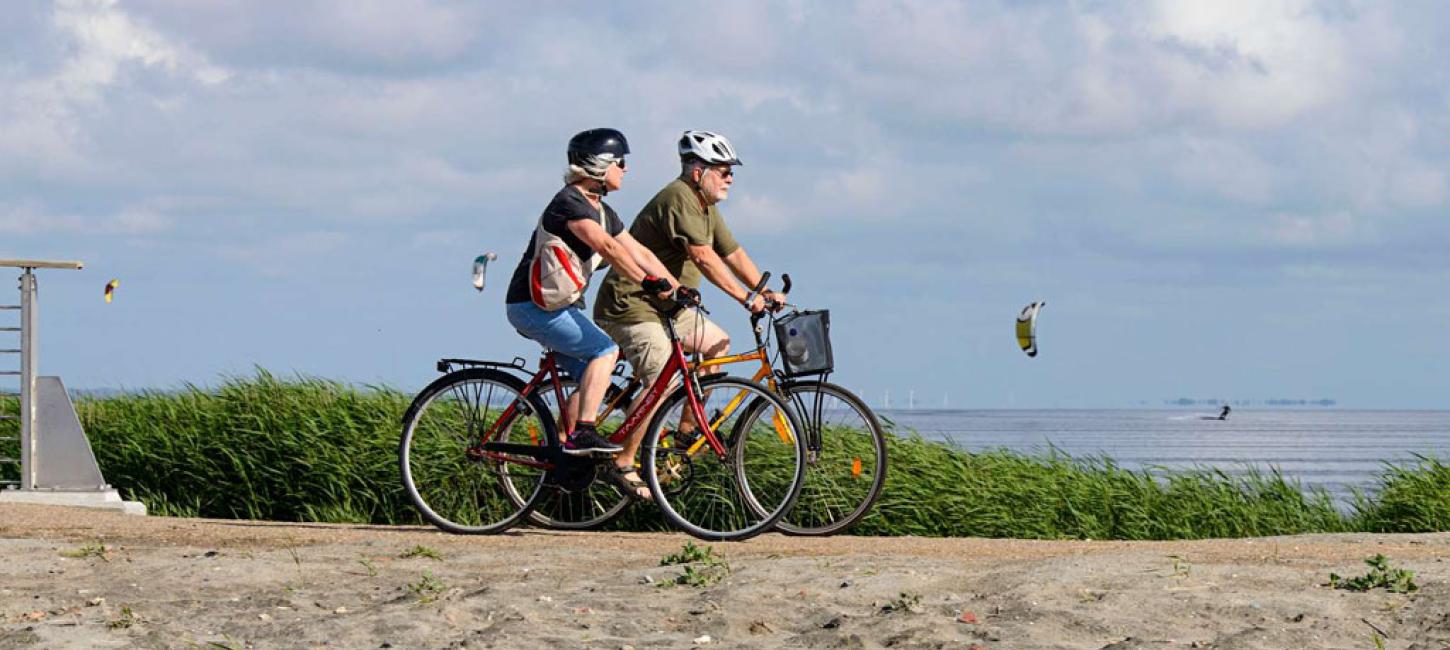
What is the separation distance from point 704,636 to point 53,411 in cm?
650

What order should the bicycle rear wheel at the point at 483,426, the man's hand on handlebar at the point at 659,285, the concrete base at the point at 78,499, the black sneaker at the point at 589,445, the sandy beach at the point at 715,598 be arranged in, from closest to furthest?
the sandy beach at the point at 715,598
the man's hand on handlebar at the point at 659,285
the black sneaker at the point at 589,445
the bicycle rear wheel at the point at 483,426
the concrete base at the point at 78,499

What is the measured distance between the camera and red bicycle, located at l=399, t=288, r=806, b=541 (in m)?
7.59

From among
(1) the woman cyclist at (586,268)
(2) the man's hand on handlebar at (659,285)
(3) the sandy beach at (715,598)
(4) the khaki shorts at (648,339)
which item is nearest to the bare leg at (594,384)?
(1) the woman cyclist at (586,268)

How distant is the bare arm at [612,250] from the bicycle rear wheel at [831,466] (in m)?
0.97

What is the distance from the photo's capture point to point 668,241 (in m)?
7.63

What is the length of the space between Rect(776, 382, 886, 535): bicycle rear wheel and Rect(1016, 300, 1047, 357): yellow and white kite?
1.11m

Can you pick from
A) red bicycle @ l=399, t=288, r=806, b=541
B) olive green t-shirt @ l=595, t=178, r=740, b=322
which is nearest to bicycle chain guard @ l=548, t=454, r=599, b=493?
red bicycle @ l=399, t=288, r=806, b=541

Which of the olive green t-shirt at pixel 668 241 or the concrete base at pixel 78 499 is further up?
the olive green t-shirt at pixel 668 241

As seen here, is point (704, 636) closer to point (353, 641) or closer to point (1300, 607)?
point (353, 641)

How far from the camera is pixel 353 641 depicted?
5.15 meters

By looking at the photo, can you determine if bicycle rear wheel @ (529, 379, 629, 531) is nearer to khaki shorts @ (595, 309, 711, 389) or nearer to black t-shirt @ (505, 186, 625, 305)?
khaki shorts @ (595, 309, 711, 389)

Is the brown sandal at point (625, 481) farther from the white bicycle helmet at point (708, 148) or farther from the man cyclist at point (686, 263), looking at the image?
the white bicycle helmet at point (708, 148)

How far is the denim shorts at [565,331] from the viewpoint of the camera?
7512 millimetres

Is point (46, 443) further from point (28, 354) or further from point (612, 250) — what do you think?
point (612, 250)
